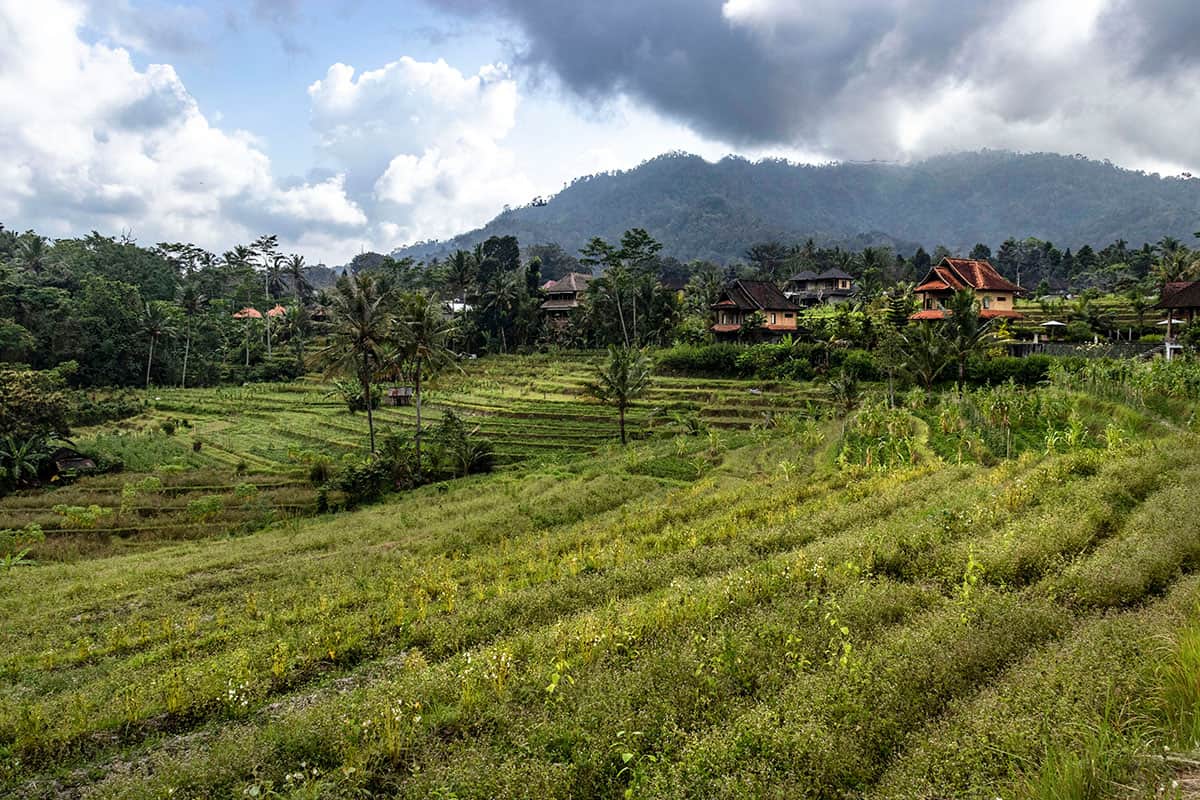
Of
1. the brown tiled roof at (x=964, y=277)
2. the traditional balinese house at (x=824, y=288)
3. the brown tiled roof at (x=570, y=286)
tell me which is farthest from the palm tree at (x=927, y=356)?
the brown tiled roof at (x=570, y=286)

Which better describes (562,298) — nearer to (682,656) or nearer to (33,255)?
(33,255)

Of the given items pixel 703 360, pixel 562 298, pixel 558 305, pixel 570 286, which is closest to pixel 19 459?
pixel 703 360

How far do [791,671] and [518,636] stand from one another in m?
3.88

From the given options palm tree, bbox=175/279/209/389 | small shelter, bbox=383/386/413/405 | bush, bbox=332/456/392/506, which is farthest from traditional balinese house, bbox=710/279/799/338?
palm tree, bbox=175/279/209/389

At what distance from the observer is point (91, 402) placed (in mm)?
47719

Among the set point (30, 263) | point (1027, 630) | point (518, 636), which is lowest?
point (518, 636)

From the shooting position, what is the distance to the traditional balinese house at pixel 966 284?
4706 cm

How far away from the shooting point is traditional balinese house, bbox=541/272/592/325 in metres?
75.1

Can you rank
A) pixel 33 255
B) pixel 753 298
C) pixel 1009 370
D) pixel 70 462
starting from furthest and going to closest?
pixel 33 255 → pixel 753 298 → pixel 1009 370 → pixel 70 462

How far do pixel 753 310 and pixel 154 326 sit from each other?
5465 cm

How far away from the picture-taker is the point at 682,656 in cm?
745

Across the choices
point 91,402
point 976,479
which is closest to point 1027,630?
point 976,479

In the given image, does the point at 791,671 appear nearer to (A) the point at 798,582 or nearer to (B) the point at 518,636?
(A) the point at 798,582

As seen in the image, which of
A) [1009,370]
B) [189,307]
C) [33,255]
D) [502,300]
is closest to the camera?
[1009,370]
